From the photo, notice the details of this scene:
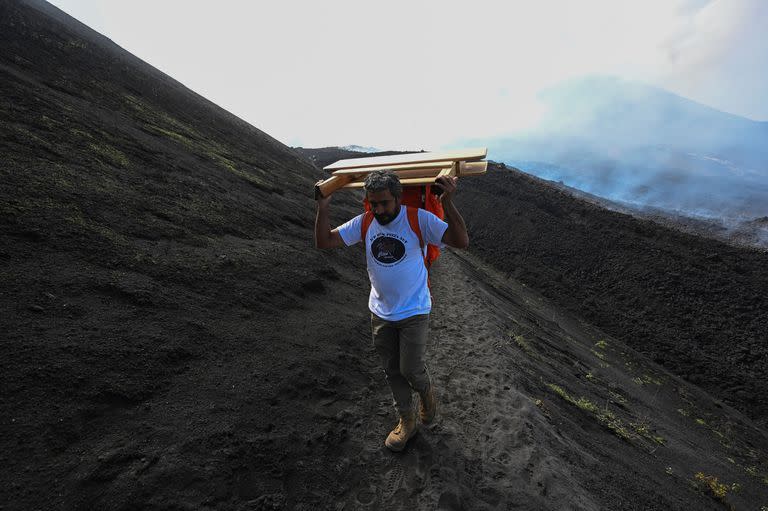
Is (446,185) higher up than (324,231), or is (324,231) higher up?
(446,185)

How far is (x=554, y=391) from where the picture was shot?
209 inches

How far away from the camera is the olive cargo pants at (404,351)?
292 cm

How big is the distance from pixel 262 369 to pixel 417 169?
2671 mm

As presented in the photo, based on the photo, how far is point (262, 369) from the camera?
415cm

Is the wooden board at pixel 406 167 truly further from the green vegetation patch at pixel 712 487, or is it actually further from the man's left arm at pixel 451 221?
the green vegetation patch at pixel 712 487

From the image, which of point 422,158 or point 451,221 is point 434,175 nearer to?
point 451,221

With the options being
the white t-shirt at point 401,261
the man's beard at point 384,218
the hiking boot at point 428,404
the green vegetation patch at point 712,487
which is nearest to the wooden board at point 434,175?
the white t-shirt at point 401,261

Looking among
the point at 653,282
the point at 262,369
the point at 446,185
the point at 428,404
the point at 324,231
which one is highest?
the point at 653,282

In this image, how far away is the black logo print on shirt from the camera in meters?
2.84

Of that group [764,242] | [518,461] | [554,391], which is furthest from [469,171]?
[764,242]

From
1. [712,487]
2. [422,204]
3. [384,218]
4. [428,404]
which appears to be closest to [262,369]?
[428,404]

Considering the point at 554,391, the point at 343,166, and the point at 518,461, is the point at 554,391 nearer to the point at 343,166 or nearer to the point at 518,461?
the point at 518,461

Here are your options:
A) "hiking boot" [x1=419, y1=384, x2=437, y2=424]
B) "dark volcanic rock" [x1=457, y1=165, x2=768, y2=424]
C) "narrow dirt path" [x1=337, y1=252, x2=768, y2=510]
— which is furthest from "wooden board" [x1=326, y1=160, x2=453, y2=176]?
"dark volcanic rock" [x1=457, y1=165, x2=768, y2=424]

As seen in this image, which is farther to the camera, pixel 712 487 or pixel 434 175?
pixel 712 487
